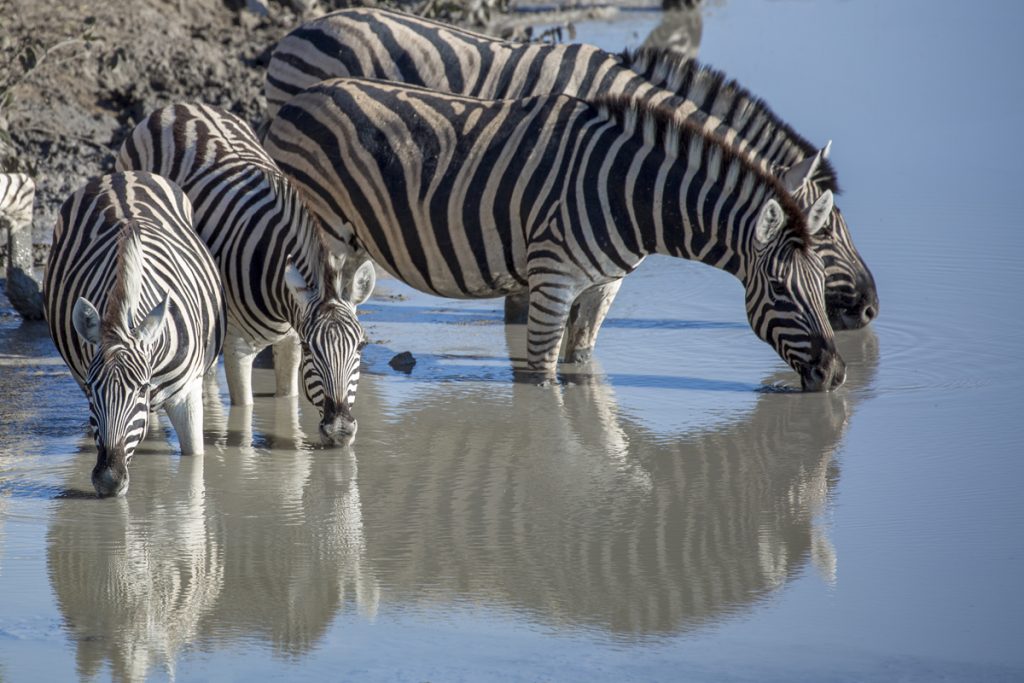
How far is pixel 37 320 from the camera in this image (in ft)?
34.3

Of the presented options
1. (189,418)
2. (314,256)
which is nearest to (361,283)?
(314,256)

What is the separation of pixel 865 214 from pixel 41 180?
709 centimetres

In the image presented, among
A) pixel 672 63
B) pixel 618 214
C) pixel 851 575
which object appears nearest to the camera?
pixel 851 575

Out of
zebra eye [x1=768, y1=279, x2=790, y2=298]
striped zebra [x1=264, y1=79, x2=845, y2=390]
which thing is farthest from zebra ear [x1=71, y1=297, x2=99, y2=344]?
zebra eye [x1=768, y1=279, x2=790, y2=298]

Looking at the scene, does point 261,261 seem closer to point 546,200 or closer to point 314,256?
point 314,256

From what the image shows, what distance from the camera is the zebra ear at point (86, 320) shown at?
693cm

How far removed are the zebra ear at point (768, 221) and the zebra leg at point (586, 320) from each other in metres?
1.22

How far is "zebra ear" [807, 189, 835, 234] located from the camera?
9.27 meters

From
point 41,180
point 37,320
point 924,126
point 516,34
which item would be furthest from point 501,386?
point 924,126

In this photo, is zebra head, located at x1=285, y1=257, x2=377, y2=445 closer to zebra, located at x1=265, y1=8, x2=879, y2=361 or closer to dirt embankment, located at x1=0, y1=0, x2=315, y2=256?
zebra, located at x1=265, y1=8, x2=879, y2=361

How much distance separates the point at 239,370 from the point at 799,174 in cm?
363

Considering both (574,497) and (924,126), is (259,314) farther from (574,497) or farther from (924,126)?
(924,126)

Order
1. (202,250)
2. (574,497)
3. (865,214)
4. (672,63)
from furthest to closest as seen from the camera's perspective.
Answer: (865,214)
(672,63)
(202,250)
(574,497)

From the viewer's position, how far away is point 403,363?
32.0 feet
